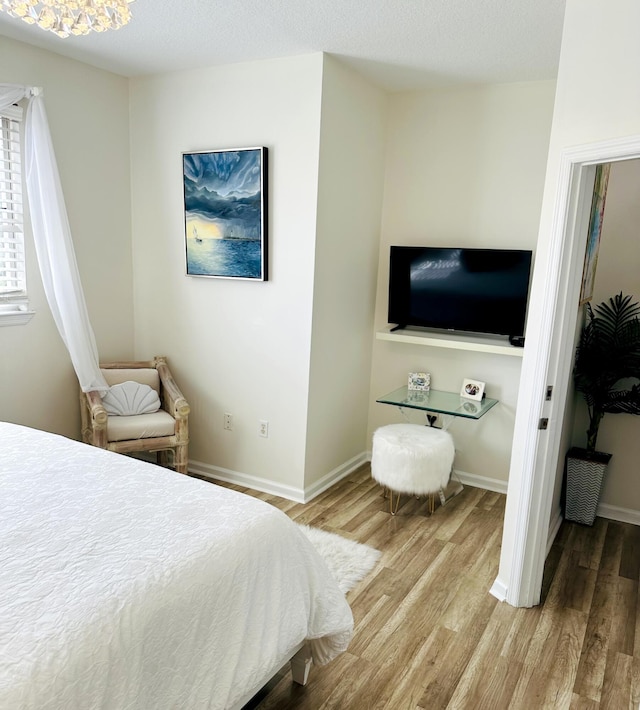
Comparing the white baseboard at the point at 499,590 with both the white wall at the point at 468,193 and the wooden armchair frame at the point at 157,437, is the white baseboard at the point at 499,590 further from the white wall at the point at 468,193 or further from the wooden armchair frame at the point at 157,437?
the wooden armchair frame at the point at 157,437

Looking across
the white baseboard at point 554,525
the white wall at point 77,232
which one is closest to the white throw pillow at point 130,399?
the white wall at point 77,232

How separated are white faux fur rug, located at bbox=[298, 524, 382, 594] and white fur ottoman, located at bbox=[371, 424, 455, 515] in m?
0.50

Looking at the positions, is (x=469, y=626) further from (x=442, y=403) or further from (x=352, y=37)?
(x=352, y=37)

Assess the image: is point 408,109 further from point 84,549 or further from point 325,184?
point 84,549

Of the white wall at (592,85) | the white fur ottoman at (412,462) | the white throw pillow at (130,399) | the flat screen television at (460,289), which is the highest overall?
the white wall at (592,85)

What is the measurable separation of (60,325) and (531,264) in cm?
298

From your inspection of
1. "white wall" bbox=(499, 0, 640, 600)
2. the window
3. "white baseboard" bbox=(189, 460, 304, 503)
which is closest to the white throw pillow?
"white baseboard" bbox=(189, 460, 304, 503)

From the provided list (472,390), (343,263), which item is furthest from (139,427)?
(472,390)

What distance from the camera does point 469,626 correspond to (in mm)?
2465

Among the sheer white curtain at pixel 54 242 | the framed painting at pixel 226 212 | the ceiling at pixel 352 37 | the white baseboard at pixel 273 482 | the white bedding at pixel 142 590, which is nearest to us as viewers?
the white bedding at pixel 142 590

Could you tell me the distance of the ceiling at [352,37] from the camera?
2.58m

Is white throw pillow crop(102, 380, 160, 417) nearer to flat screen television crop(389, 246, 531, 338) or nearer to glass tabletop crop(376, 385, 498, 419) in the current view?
glass tabletop crop(376, 385, 498, 419)

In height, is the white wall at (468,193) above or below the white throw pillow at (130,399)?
above

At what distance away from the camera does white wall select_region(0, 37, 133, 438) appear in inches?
131
